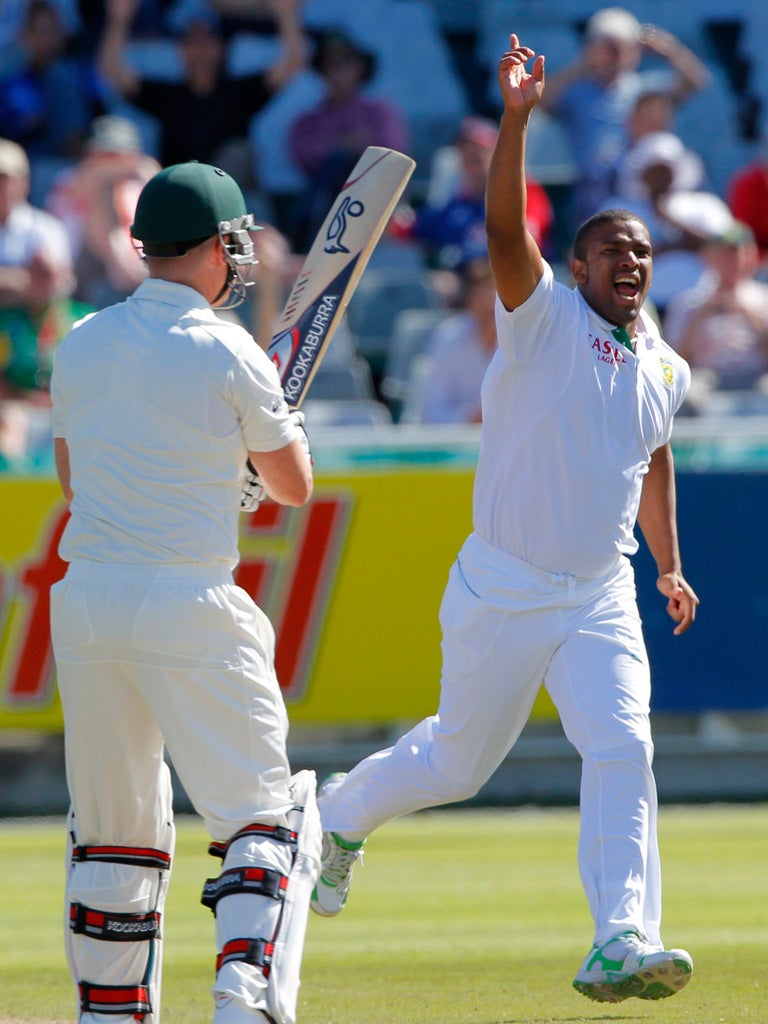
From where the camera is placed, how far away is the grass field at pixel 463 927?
5.14 meters

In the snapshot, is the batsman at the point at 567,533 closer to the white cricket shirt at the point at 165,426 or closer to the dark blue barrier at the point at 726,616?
the white cricket shirt at the point at 165,426

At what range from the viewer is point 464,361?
35.1 ft

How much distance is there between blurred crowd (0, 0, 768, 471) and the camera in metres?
10.9

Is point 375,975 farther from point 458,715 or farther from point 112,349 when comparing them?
point 112,349

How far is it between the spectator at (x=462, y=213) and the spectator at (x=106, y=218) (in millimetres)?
2092

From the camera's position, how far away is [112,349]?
4.07 m

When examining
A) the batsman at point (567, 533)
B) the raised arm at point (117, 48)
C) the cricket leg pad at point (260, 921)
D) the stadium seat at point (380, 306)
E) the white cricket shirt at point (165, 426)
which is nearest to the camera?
the cricket leg pad at point (260, 921)

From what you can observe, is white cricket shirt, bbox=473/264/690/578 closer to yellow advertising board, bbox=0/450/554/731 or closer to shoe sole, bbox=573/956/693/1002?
shoe sole, bbox=573/956/693/1002

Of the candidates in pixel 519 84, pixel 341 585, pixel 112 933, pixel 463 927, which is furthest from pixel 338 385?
pixel 112 933

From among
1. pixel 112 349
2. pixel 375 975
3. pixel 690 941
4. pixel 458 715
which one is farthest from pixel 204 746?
pixel 690 941

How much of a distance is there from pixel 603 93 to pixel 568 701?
974cm

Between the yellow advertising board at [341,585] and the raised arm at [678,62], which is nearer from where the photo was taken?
the yellow advertising board at [341,585]

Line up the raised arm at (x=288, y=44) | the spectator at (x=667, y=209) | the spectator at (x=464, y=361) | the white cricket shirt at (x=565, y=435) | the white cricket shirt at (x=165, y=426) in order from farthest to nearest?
the raised arm at (x=288, y=44) → the spectator at (x=667, y=209) → the spectator at (x=464, y=361) → the white cricket shirt at (x=565, y=435) → the white cricket shirt at (x=165, y=426)

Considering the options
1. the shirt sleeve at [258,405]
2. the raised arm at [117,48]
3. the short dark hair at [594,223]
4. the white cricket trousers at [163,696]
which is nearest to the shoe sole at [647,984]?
the white cricket trousers at [163,696]
